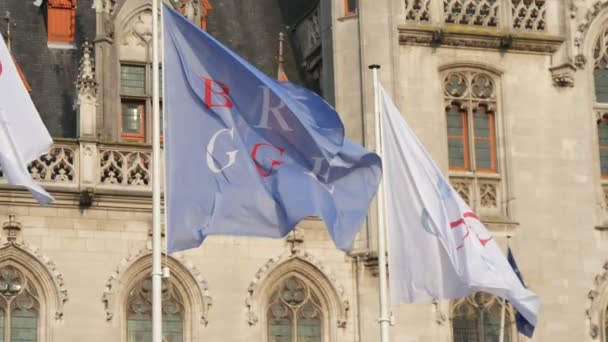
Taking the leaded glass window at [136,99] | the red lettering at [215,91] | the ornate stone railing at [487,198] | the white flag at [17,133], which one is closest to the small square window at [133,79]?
the leaded glass window at [136,99]

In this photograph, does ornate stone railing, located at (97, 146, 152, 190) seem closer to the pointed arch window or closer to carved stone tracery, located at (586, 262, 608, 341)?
the pointed arch window

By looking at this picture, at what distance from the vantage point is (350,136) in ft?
118

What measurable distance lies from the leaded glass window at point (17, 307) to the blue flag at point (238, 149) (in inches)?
322

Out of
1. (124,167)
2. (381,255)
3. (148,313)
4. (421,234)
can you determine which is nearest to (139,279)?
(148,313)

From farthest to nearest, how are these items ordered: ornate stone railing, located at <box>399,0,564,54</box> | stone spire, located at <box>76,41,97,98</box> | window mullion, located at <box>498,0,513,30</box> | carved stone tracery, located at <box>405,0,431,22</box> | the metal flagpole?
window mullion, located at <box>498,0,513,30</box> < carved stone tracery, located at <box>405,0,431,22</box> < ornate stone railing, located at <box>399,0,564,54</box> < stone spire, located at <box>76,41,97,98</box> < the metal flagpole

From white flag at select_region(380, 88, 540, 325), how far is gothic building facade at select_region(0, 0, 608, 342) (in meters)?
6.02

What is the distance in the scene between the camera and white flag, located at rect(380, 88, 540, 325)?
28.7 m

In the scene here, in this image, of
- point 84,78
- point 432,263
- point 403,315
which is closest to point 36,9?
point 84,78

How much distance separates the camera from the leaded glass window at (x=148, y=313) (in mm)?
33719

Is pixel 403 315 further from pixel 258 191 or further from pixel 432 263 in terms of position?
pixel 258 191

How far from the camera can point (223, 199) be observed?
25.8m

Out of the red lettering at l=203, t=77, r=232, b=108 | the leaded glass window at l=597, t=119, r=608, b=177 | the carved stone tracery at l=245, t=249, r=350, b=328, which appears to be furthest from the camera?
the leaded glass window at l=597, t=119, r=608, b=177

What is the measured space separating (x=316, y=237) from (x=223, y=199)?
9384mm

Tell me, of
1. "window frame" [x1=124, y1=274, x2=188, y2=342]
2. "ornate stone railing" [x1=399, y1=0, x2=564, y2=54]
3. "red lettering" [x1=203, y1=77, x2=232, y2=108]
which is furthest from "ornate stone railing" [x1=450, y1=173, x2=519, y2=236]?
"red lettering" [x1=203, y1=77, x2=232, y2=108]
